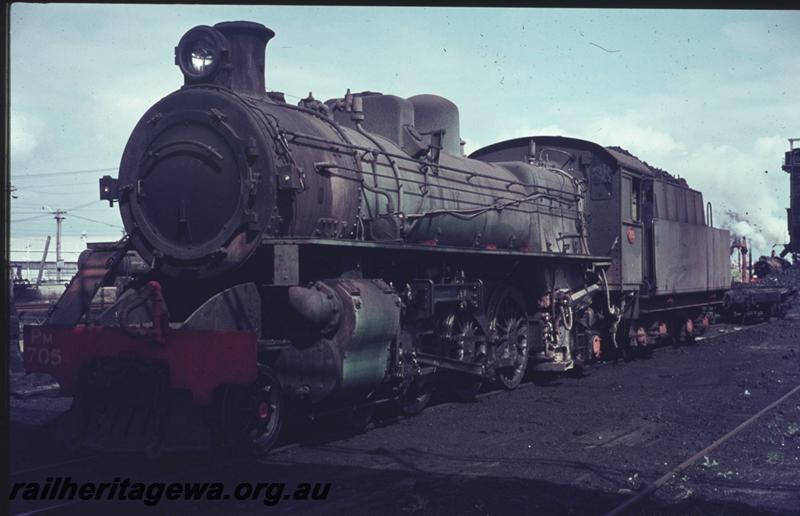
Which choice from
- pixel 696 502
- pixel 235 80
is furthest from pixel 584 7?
pixel 235 80

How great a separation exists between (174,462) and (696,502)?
13.7ft

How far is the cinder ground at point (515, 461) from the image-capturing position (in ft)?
19.2

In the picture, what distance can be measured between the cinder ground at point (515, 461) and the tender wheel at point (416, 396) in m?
0.13

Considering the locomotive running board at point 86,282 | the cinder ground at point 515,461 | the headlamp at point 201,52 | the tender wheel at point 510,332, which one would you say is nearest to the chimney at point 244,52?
the headlamp at point 201,52

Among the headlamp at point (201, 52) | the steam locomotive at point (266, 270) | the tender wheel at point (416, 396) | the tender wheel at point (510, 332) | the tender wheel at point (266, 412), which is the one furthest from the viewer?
the tender wheel at point (510, 332)

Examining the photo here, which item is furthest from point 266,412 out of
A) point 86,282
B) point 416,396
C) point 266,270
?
point 416,396

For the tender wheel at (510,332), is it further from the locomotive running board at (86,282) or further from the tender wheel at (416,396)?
the locomotive running board at (86,282)

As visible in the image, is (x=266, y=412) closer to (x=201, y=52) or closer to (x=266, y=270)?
(x=266, y=270)

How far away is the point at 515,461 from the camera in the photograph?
7.12 m

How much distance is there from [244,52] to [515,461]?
4501mm

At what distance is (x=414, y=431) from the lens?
8484 mm

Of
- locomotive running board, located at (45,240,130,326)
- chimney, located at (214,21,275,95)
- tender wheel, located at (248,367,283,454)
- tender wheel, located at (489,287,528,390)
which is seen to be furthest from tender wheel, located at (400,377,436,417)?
chimney, located at (214,21,275,95)

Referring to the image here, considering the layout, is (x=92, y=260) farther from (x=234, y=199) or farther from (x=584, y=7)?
(x=584, y=7)

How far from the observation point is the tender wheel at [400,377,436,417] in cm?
931
